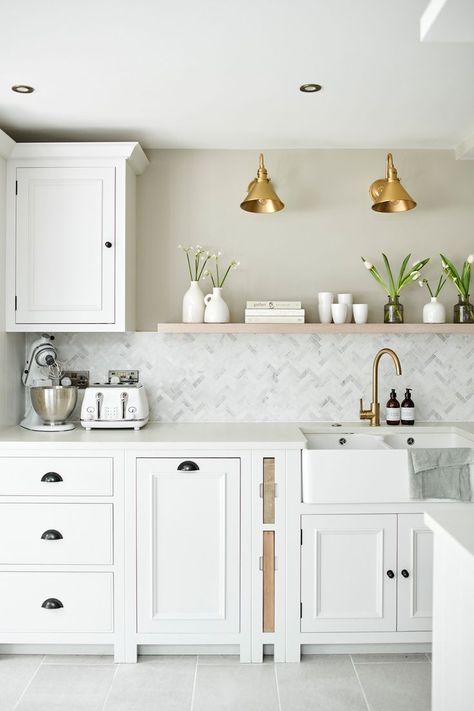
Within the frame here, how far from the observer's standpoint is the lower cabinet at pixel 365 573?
307 centimetres

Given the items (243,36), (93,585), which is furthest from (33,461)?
(243,36)

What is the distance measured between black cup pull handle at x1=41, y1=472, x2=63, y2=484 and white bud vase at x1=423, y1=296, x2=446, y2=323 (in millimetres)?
1932

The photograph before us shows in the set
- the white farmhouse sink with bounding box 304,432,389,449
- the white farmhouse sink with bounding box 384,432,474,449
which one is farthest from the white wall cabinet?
the white farmhouse sink with bounding box 384,432,474,449

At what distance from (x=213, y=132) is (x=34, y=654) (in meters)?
2.53

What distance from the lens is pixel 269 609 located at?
307 cm

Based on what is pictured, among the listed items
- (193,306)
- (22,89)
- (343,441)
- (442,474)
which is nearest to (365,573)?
(442,474)

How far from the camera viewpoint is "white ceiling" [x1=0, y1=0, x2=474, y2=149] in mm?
2283

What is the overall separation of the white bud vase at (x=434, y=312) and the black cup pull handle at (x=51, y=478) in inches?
76.1

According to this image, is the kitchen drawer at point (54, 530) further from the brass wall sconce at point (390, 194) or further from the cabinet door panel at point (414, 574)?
the brass wall sconce at point (390, 194)

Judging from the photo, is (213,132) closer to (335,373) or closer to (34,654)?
(335,373)

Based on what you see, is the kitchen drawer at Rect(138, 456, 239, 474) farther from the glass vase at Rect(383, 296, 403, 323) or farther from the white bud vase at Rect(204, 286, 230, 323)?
the glass vase at Rect(383, 296, 403, 323)

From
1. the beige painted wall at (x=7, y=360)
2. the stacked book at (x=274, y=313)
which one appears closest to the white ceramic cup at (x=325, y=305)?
the stacked book at (x=274, y=313)

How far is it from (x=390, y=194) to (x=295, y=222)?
0.59m

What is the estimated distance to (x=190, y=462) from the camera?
3051 mm
